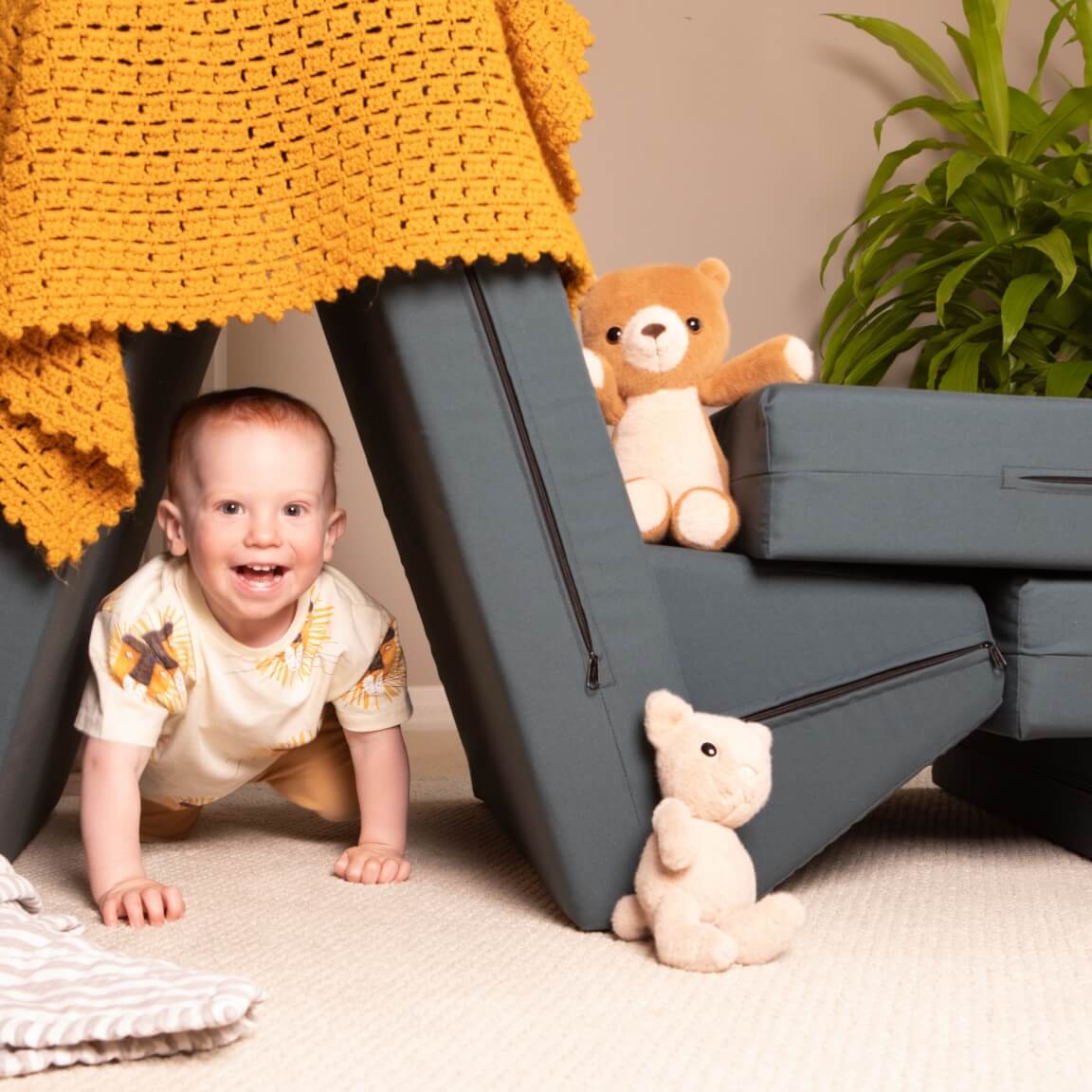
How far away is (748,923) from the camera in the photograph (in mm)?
930

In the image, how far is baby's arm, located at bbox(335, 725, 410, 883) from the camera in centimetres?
123

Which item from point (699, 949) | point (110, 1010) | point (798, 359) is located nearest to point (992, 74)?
point (798, 359)

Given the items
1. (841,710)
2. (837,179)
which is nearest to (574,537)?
(841,710)

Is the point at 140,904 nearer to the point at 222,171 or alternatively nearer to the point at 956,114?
the point at 222,171

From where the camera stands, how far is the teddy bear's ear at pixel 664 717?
981 millimetres

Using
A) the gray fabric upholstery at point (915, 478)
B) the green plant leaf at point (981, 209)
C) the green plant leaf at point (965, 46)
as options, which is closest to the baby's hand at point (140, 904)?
the gray fabric upholstery at point (915, 478)

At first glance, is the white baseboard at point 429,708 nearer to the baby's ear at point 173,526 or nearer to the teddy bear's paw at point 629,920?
the baby's ear at point 173,526

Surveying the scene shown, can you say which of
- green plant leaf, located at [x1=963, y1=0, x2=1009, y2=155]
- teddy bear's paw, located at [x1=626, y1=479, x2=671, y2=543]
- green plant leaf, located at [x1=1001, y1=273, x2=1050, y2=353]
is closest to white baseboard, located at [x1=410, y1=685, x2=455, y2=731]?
green plant leaf, located at [x1=1001, y1=273, x2=1050, y2=353]

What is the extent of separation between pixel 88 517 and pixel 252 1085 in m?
0.51

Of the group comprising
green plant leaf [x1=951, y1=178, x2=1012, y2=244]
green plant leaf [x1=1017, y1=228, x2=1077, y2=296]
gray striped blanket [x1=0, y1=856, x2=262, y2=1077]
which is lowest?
gray striped blanket [x1=0, y1=856, x2=262, y2=1077]

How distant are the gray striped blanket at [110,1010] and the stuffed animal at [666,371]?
598 millimetres

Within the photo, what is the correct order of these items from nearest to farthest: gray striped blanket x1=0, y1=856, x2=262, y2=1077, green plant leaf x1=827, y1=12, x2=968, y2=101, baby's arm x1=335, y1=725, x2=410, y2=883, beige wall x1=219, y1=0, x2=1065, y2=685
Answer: gray striped blanket x1=0, y1=856, x2=262, y2=1077 < baby's arm x1=335, y1=725, x2=410, y2=883 < green plant leaf x1=827, y1=12, x2=968, y2=101 < beige wall x1=219, y1=0, x2=1065, y2=685

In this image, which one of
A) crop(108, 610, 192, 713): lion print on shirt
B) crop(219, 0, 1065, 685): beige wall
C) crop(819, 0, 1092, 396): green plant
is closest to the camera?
crop(108, 610, 192, 713): lion print on shirt

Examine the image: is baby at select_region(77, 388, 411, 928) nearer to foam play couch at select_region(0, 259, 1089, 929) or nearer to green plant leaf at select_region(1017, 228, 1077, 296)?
foam play couch at select_region(0, 259, 1089, 929)
